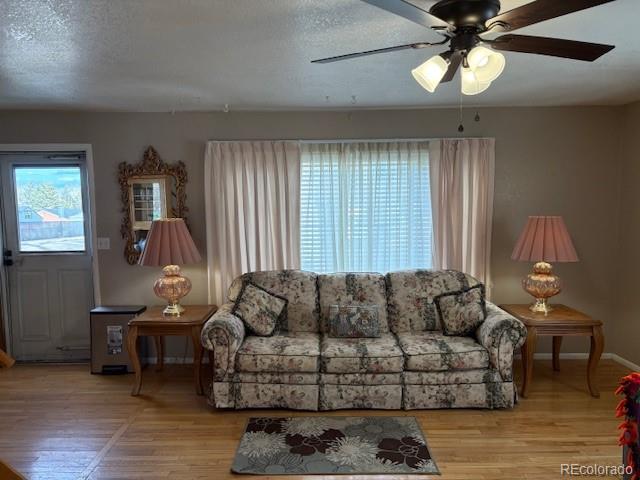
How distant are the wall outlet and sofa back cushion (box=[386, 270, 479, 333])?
265cm

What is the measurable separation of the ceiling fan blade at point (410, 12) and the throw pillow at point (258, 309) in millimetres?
2510

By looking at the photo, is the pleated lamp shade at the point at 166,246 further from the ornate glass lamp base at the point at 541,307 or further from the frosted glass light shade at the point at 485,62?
the ornate glass lamp base at the point at 541,307

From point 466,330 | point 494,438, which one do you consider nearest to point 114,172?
point 466,330

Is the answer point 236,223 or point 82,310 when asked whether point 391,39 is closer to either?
point 236,223

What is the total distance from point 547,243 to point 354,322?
169 cm

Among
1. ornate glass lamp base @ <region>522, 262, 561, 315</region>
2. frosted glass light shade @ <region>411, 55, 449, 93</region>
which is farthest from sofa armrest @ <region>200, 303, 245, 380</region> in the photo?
ornate glass lamp base @ <region>522, 262, 561, 315</region>

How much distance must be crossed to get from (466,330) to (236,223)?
7.34 feet

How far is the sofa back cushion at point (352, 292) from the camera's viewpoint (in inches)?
149

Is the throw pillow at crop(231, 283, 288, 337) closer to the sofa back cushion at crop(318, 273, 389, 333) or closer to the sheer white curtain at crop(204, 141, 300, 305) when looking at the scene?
the sofa back cushion at crop(318, 273, 389, 333)

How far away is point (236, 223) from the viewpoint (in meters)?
4.19

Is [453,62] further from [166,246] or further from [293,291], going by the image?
[166,246]

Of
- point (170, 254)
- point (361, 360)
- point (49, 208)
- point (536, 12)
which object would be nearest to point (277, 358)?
point (361, 360)

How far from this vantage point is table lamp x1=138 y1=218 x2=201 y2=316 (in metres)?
3.69

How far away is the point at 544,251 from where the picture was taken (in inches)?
142
